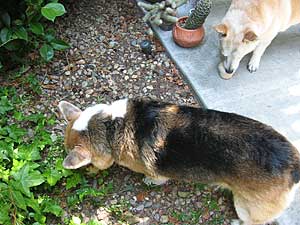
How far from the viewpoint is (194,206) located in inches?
132

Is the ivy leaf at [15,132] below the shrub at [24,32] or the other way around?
below

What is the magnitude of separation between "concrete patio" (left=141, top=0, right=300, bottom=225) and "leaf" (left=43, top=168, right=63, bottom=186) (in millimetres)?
1467

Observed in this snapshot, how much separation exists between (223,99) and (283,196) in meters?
1.33

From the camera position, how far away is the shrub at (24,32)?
3.72 meters

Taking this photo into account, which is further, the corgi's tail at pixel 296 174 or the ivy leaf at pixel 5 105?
the ivy leaf at pixel 5 105

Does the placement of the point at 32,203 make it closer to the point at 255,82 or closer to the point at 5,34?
the point at 5,34

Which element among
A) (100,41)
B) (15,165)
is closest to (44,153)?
(15,165)

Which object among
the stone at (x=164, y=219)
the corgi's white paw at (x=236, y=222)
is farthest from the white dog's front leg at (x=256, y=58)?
the stone at (x=164, y=219)

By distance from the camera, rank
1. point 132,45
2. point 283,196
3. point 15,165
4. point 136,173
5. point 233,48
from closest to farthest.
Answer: point 283,196
point 15,165
point 136,173
point 233,48
point 132,45

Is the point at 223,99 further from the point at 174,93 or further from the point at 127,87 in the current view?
the point at 127,87

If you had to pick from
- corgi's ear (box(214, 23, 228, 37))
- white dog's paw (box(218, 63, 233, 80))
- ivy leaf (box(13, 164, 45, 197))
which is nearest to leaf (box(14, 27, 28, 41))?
ivy leaf (box(13, 164, 45, 197))

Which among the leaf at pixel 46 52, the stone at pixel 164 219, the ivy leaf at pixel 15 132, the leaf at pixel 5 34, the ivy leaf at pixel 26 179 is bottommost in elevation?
the stone at pixel 164 219

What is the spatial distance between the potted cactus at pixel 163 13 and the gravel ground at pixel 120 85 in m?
Answer: 0.18

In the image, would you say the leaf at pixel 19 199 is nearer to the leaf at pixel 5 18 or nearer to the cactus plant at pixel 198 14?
the leaf at pixel 5 18
